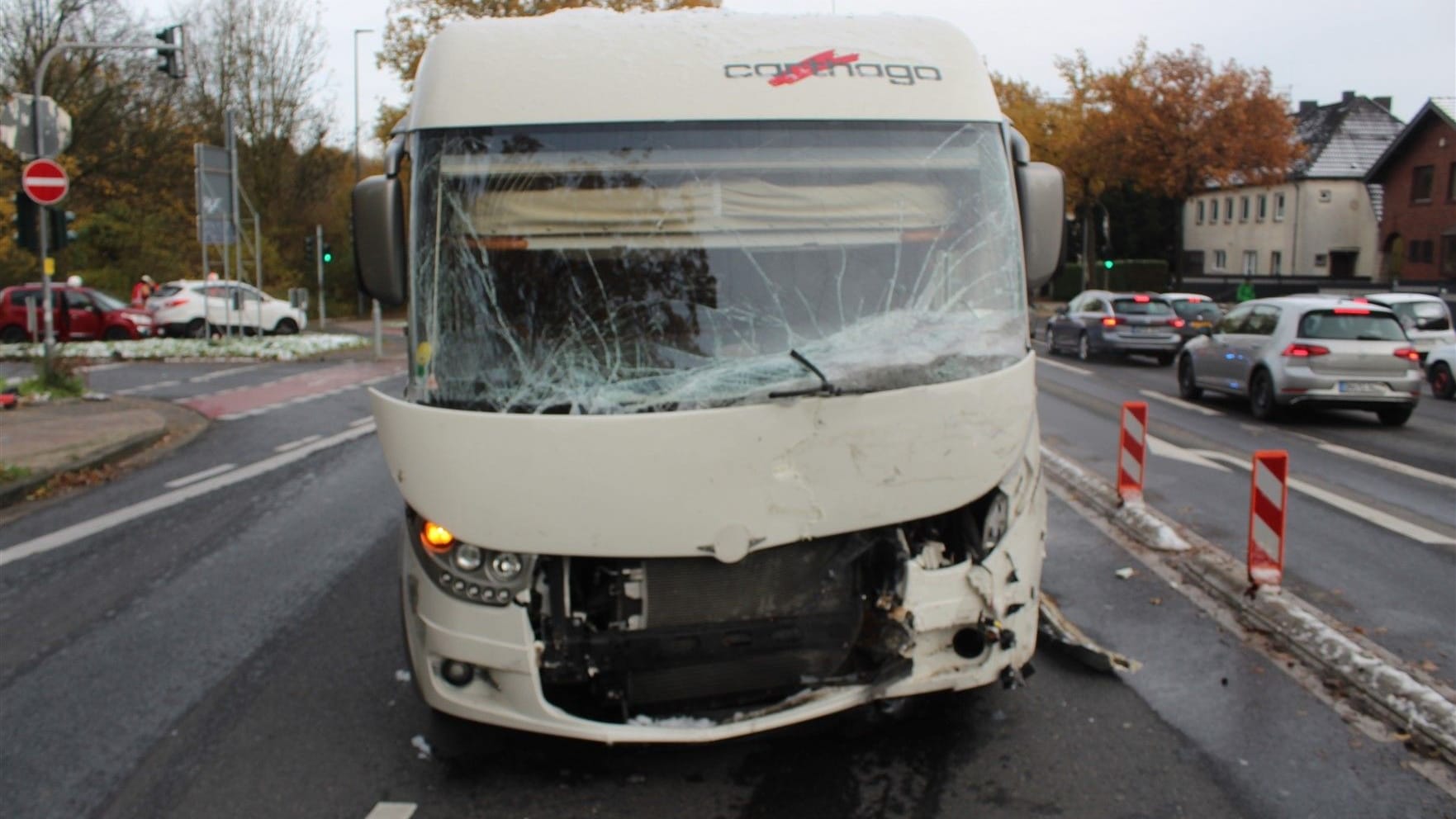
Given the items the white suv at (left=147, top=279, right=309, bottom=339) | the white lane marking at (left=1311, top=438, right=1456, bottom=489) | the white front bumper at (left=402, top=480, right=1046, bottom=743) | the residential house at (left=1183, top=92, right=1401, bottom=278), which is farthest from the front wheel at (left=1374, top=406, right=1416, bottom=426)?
the residential house at (left=1183, top=92, right=1401, bottom=278)

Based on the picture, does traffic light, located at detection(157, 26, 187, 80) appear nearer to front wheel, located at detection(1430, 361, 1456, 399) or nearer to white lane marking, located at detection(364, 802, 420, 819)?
white lane marking, located at detection(364, 802, 420, 819)

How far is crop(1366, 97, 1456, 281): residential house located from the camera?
46656 mm

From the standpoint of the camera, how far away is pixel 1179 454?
13000 mm

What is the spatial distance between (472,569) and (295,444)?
411 inches

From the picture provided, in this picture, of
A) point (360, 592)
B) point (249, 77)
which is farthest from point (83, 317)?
point (360, 592)

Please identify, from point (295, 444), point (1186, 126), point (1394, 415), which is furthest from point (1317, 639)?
point (1186, 126)

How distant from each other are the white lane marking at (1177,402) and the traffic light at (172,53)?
1777 centimetres

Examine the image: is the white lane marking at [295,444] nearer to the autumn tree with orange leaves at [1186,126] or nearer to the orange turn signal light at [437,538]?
the orange turn signal light at [437,538]

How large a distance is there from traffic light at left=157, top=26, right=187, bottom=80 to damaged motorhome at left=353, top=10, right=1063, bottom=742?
798 inches

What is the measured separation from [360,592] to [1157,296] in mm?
24189

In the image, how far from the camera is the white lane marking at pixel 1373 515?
897cm

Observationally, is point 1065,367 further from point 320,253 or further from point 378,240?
point 378,240

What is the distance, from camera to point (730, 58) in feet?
15.7

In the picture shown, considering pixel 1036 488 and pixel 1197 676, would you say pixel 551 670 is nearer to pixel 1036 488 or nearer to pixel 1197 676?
pixel 1036 488
